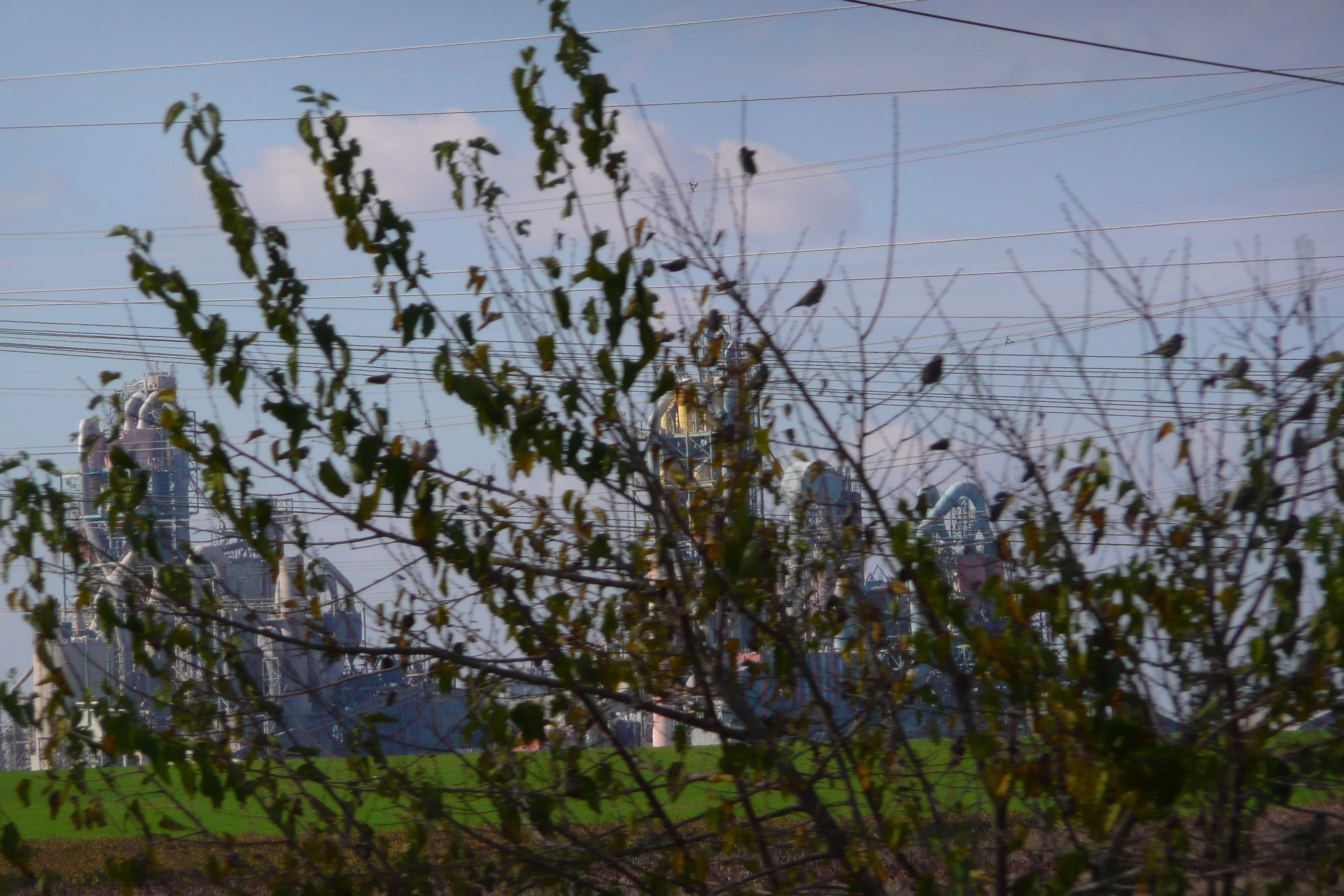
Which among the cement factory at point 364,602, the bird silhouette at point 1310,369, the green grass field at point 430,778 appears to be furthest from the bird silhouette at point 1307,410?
the green grass field at point 430,778

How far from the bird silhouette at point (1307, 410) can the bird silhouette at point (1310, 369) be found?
0.04 meters

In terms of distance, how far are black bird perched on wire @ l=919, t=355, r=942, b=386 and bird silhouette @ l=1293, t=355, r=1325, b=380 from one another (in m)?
0.74

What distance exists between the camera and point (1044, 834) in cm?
219

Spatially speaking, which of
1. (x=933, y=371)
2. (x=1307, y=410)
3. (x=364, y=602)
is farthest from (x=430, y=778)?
(x=1307, y=410)

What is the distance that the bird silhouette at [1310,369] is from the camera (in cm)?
212

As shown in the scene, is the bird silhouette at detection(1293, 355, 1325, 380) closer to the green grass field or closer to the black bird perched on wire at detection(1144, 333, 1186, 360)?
the black bird perched on wire at detection(1144, 333, 1186, 360)

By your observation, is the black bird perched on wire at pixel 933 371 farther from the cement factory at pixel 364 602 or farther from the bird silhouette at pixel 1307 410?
the bird silhouette at pixel 1307 410

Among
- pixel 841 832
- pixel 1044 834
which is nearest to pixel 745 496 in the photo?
pixel 841 832

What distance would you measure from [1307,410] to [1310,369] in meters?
0.09

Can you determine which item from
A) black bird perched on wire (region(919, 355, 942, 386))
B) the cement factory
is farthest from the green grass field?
black bird perched on wire (region(919, 355, 942, 386))

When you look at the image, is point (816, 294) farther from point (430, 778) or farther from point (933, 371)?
point (430, 778)

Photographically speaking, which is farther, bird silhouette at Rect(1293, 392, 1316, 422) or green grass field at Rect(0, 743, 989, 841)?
green grass field at Rect(0, 743, 989, 841)

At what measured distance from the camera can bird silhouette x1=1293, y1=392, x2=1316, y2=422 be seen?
2152 millimetres

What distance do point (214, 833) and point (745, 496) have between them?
1494mm
